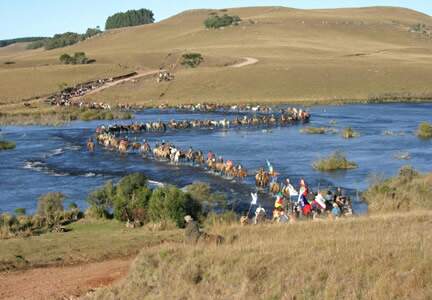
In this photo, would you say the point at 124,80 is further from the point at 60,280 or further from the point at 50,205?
the point at 60,280

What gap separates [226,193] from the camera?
3503cm

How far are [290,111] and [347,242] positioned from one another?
5878 centimetres

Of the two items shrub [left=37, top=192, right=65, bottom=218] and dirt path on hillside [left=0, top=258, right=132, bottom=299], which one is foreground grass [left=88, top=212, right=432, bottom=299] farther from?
shrub [left=37, top=192, right=65, bottom=218]

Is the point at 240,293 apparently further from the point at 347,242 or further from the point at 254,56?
the point at 254,56

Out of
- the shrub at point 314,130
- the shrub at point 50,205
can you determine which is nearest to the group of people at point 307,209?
the shrub at point 50,205

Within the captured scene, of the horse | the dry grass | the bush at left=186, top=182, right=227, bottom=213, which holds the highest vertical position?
the dry grass

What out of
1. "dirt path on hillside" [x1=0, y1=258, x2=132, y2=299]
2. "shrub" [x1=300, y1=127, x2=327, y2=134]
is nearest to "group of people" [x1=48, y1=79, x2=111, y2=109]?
"shrub" [x1=300, y1=127, x2=327, y2=134]

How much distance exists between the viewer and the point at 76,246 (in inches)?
835

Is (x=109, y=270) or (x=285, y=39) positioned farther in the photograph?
(x=285, y=39)

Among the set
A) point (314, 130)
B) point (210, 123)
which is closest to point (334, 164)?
point (314, 130)

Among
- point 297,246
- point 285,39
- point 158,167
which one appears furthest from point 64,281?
point 285,39

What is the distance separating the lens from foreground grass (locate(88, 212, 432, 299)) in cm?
1234

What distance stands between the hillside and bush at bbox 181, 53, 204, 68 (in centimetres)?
125

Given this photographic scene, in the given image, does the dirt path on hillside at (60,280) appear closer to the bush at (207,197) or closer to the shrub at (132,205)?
the shrub at (132,205)
